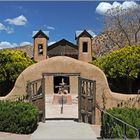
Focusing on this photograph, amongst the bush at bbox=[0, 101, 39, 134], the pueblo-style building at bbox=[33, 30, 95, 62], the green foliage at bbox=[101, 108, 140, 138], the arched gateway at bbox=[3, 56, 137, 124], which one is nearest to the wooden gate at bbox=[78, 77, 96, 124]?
the arched gateway at bbox=[3, 56, 137, 124]

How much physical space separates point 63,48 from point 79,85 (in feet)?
109

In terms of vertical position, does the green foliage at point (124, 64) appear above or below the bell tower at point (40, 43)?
below

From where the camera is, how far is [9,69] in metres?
29.0

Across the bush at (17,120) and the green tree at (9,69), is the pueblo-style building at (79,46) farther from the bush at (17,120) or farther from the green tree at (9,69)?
the bush at (17,120)

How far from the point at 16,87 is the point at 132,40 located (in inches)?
1208

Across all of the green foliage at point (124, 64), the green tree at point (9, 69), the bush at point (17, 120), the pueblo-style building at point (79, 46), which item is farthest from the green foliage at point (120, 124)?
the pueblo-style building at point (79, 46)

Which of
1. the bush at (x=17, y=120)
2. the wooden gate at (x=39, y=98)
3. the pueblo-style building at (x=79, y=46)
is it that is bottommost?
the bush at (x=17, y=120)

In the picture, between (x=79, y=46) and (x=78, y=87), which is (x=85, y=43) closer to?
(x=79, y=46)

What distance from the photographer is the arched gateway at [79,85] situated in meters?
19.9

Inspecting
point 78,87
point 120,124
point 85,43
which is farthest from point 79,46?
point 120,124

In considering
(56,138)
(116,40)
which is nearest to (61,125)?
(56,138)

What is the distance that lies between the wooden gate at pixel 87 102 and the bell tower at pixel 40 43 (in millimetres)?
29005

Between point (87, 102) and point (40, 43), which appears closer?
point (87, 102)

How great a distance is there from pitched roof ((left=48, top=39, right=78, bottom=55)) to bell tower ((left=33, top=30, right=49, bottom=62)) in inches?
68.1
